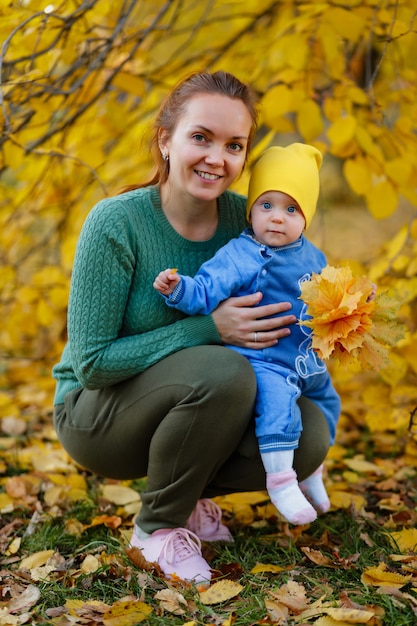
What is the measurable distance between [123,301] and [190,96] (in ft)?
1.93

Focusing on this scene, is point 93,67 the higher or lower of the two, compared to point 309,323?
higher

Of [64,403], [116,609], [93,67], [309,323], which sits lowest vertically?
[116,609]

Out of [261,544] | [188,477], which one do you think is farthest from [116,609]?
[261,544]

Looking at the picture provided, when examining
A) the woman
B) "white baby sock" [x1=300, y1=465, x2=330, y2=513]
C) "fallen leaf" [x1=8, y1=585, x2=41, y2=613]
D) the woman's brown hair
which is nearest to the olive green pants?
the woman

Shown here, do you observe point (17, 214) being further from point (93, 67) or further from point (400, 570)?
point (400, 570)

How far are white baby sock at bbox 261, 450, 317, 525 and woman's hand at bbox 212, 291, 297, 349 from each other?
303 millimetres

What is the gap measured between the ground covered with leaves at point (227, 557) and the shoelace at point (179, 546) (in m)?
0.06

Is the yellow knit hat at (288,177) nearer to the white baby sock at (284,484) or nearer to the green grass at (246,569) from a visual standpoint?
the white baby sock at (284,484)

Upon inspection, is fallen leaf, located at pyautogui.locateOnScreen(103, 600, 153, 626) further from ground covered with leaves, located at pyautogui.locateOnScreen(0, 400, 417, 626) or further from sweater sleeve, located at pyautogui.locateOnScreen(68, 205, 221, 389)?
sweater sleeve, located at pyautogui.locateOnScreen(68, 205, 221, 389)

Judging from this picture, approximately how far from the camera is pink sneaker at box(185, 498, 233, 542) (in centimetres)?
231

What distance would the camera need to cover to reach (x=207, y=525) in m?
2.33

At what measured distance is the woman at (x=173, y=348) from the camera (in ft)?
6.66

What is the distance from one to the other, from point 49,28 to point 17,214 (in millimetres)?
1425

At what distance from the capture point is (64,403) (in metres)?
2.35
